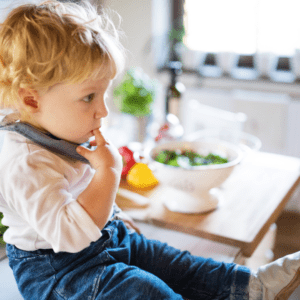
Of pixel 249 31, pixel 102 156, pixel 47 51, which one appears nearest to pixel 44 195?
pixel 102 156

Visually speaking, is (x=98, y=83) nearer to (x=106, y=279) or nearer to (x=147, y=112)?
(x=106, y=279)

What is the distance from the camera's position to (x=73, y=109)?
0.73 meters

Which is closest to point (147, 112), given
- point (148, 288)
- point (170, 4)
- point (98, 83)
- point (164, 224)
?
point (164, 224)

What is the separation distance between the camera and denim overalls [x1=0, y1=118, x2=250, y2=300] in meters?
0.74

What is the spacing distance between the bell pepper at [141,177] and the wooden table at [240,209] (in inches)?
0.9

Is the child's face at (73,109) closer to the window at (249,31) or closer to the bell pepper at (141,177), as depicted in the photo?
the bell pepper at (141,177)

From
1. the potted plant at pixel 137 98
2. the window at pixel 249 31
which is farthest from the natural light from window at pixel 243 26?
the potted plant at pixel 137 98

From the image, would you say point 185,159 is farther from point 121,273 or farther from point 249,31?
point 249,31

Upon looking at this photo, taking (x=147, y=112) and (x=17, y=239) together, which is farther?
(x=147, y=112)

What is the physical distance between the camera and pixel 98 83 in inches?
29.2

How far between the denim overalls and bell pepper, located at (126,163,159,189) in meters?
0.32

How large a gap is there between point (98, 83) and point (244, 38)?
2305mm

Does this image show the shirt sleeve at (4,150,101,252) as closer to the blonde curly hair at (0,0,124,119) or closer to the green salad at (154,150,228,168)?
the blonde curly hair at (0,0,124,119)

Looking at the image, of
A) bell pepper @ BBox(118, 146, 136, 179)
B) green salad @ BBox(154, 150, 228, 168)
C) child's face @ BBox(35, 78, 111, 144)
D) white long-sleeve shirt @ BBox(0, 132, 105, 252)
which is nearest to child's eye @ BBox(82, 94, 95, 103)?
child's face @ BBox(35, 78, 111, 144)
